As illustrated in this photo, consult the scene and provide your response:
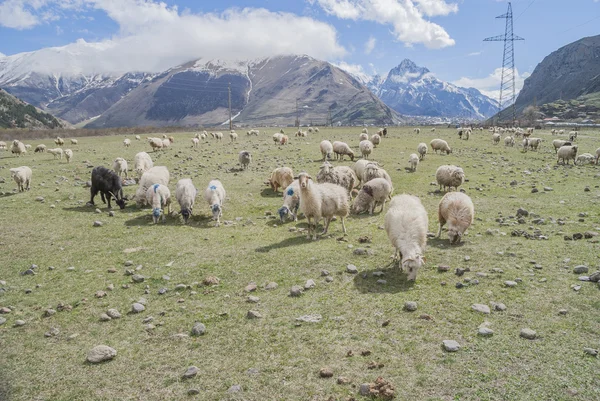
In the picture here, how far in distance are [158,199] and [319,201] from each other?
782 centimetres

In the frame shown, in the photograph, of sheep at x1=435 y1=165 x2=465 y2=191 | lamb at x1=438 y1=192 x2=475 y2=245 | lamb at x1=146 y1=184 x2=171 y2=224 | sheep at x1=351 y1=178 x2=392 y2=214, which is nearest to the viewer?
lamb at x1=438 y1=192 x2=475 y2=245

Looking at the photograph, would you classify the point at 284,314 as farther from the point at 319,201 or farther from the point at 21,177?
the point at 21,177

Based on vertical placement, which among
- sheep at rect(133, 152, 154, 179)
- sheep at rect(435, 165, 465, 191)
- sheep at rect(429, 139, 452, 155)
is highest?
sheep at rect(429, 139, 452, 155)

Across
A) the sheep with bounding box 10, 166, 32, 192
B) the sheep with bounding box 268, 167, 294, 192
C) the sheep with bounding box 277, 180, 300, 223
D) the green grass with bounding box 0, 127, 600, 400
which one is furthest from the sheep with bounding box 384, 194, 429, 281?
the sheep with bounding box 10, 166, 32, 192

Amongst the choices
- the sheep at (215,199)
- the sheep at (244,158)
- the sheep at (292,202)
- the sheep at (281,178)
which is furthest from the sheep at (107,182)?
the sheep at (244,158)

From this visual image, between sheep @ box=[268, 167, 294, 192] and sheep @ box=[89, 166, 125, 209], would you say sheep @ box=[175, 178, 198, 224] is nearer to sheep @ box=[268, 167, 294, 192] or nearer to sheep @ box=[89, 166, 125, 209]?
sheep @ box=[89, 166, 125, 209]

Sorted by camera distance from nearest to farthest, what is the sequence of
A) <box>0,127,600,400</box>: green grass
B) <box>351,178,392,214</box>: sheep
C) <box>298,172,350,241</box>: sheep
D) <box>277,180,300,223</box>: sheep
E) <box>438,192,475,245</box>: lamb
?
<box>0,127,600,400</box>: green grass, <box>438,192,475,245</box>: lamb, <box>298,172,350,241</box>: sheep, <box>277,180,300,223</box>: sheep, <box>351,178,392,214</box>: sheep

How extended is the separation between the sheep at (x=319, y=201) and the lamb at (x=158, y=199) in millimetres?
6966

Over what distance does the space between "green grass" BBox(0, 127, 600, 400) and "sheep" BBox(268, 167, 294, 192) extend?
5.32m

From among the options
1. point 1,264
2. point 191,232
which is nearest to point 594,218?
point 191,232

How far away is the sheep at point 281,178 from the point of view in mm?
21219

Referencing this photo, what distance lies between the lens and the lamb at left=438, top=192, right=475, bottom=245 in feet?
40.0

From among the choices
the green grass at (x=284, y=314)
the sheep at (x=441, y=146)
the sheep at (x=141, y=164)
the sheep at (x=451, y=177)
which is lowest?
the green grass at (x=284, y=314)

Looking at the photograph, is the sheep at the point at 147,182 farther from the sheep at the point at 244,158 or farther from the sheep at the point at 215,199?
the sheep at the point at 244,158
